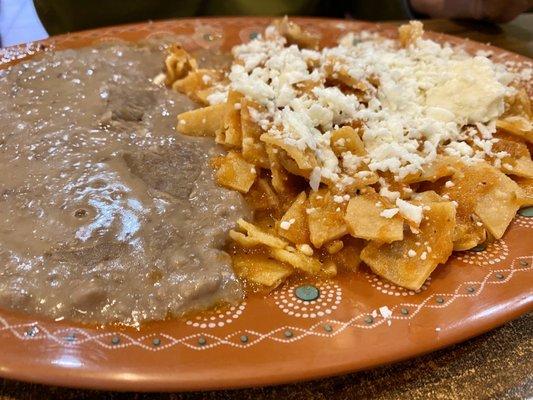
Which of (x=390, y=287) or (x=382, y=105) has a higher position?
(x=382, y=105)

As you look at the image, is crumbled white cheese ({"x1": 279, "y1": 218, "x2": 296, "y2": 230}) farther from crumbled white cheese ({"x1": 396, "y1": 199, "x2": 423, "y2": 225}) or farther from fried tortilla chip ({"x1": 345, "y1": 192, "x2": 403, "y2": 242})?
crumbled white cheese ({"x1": 396, "y1": 199, "x2": 423, "y2": 225})

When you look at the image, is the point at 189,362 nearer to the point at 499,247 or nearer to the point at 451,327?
the point at 451,327

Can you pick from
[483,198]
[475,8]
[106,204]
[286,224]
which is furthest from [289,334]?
[475,8]

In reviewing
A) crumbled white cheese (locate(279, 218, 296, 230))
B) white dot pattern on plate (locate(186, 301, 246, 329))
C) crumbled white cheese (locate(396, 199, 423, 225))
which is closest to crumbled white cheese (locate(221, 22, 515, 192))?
crumbled white cheese (locate(396, 199, 423, 225))

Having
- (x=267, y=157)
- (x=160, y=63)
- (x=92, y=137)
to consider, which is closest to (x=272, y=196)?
(x=267, y=157)

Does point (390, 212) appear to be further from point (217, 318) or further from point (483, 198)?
point (217, 318)

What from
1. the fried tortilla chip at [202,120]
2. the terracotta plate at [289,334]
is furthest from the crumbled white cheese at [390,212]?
the fried tortilla chip at [202,120]
